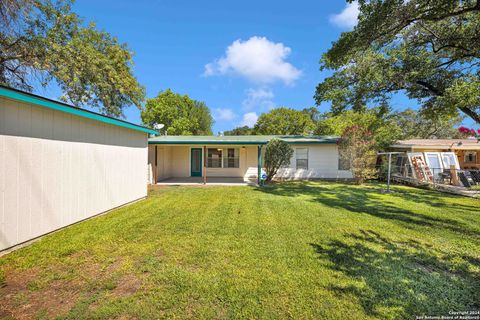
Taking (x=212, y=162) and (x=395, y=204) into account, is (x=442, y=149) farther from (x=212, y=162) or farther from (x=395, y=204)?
(x=212, y=162)

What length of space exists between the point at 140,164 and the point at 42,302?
5582 mm

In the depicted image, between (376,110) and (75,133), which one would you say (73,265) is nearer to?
(75,133)

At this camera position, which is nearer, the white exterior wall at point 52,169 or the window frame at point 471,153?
the white exterior wall at point 52,169

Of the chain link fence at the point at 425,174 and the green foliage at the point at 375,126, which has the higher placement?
the green foliage at the point at 375,126

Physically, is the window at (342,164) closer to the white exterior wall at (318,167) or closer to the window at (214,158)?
the white exterior wall at (318,167)

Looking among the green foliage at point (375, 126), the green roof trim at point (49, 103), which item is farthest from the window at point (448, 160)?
the green roof trim at point (49, 103)

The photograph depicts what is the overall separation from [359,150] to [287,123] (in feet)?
72.0

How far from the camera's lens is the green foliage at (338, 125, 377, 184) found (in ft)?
34.4

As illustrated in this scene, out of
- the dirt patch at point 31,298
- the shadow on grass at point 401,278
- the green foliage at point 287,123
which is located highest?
the green foliage at point 287,123

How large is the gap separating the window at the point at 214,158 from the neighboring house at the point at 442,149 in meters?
11.0

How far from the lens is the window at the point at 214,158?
1352 centimetres

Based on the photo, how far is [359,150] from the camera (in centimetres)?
1058

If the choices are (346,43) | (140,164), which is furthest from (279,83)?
(140,164)

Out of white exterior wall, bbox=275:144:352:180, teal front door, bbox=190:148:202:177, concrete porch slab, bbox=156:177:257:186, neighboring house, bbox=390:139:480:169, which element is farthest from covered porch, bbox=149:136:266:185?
neighboring house, bbox=390:139:480:169
